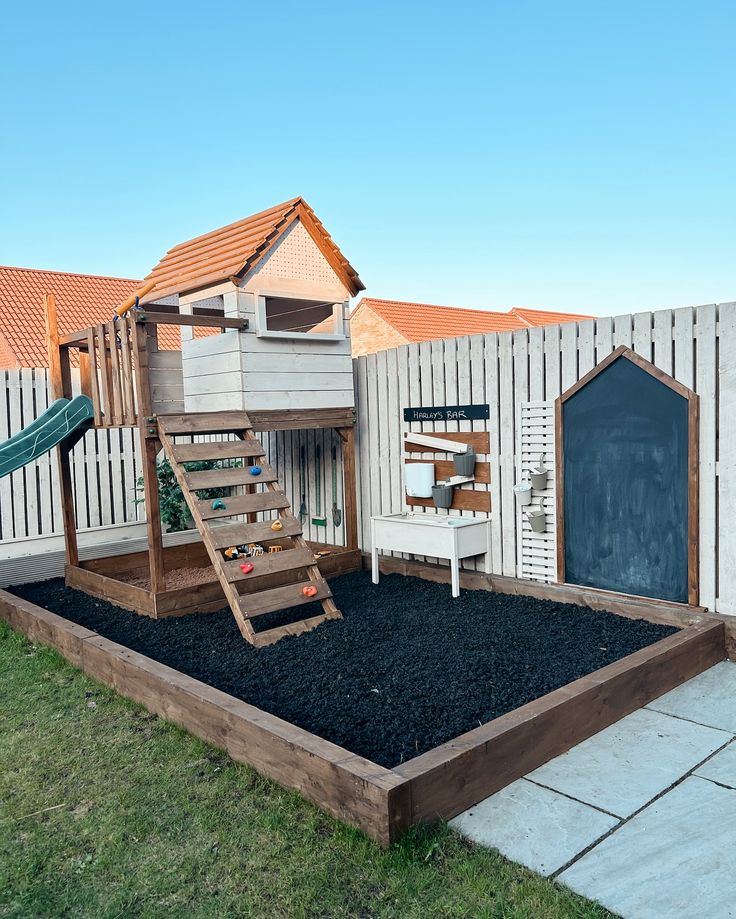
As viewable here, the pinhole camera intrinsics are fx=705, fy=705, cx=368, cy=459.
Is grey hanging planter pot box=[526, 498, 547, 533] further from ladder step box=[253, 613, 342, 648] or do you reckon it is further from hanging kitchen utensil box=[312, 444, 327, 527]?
hanging kitchen utensil box=[312, 444, 327, 527]

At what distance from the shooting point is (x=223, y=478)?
6.05 metres

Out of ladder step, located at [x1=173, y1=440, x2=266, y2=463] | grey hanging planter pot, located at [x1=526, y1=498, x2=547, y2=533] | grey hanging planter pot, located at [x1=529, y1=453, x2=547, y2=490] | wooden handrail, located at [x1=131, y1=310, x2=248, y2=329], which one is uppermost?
wooden handrail, located at [x1=131, y1=310, x2=248, y2=329]

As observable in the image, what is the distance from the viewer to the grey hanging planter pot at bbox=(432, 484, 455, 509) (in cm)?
698

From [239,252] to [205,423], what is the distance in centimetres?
173

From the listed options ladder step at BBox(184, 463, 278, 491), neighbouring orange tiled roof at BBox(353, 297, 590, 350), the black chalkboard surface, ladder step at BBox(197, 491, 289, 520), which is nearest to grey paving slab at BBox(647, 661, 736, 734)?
the black chalkboard surface

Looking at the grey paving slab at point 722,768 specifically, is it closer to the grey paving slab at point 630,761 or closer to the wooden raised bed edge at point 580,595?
the grey paving slab at point 630,761

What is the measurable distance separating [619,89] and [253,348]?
9.53 metres

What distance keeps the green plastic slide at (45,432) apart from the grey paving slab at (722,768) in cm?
577

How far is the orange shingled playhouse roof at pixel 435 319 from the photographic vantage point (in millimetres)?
21875

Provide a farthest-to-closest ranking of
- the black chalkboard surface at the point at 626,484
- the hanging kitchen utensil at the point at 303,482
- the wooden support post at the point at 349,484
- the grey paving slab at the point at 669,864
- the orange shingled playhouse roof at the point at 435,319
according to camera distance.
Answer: the orange shingled playhouse roof at the point at 435,319 < the hanging kitchen utensil at the point at 303,482 < the wooden support post at the point at 349,484 < the black chalkboard surface at the point at 626,484 < the grey paving slab at the point at 669,864

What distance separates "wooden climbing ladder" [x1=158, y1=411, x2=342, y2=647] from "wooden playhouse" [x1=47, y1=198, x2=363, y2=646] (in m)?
0.01

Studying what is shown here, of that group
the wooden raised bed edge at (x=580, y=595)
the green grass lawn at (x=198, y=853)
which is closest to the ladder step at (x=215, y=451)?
the wooden raised bed edge at (x=580, y=595)

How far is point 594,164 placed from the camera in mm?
15359

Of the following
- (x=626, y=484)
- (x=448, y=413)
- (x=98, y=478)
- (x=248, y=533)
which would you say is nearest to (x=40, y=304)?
(x=98, y=478)
